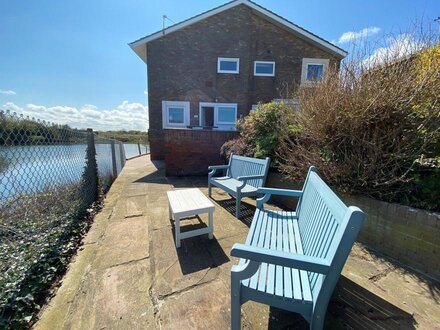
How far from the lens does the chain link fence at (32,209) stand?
1.94 m

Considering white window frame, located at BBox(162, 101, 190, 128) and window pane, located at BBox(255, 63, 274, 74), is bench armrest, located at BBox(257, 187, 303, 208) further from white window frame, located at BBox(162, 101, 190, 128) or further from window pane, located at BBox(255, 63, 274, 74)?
window pane, located at BBox(255, 63, 274, 74)

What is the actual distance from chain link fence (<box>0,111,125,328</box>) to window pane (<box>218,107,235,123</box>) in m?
8.38

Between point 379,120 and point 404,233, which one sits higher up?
point 379,120

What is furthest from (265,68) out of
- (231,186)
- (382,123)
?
(382,123)

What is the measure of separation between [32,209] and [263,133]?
4892 millimetres

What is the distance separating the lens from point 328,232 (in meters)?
1.53

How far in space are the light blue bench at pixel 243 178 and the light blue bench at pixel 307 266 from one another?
5.91 feet

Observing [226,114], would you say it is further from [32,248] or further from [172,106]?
[32,248]

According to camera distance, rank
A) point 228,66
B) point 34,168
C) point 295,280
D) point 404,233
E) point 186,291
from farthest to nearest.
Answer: point 228,66, point 404,233, point 34,168, point 186,291, point 295,280

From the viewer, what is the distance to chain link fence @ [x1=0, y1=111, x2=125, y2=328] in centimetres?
194

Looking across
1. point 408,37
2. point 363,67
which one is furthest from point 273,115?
point 408,37

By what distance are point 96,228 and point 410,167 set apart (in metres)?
4.81

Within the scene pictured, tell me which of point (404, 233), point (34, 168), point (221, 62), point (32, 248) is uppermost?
point (221, 62)

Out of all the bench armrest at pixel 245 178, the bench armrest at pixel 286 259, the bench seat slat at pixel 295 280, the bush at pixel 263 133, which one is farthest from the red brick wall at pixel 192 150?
the bench armrest at pixel 286 259
